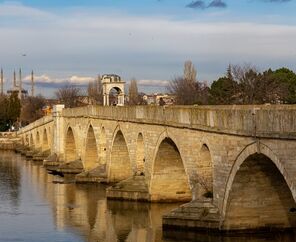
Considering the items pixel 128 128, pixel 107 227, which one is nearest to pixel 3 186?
pixel 128 128

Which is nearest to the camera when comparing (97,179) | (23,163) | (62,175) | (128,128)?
(128,128)

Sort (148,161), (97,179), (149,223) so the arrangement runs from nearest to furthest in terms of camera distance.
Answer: (149,223) → (148,161) → (97,179)

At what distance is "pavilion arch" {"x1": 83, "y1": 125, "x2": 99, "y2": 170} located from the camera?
39.5 m

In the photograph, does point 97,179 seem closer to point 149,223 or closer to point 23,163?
point 149,223

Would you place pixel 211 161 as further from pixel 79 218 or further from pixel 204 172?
pixel 79 218

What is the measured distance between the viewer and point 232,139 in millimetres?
18656

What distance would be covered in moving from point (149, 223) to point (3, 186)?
14.4m

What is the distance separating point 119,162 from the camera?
3350cm

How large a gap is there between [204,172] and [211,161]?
2.06ft

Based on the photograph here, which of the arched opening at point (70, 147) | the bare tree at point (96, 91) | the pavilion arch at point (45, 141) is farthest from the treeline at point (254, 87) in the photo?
the bare tree at point (96, 91)

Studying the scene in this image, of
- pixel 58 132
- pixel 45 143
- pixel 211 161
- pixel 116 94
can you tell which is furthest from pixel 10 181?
pixel 116 94

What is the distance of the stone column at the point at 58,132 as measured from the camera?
1874 inches

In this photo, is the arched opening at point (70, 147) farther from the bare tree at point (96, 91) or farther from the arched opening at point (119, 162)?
the bare tree at point (96, 91)

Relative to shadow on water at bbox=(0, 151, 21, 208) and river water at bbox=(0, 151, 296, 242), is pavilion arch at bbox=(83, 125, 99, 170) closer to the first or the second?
shadow on water at bbox=(0, 151, 21, 208)
